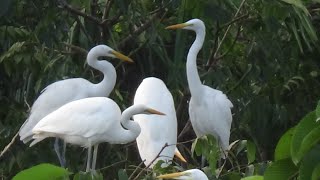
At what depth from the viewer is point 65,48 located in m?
5.04

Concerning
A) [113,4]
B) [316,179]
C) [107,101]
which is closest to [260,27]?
[113,4]

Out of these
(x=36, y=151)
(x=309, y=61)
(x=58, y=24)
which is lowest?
(x=36, y=151)

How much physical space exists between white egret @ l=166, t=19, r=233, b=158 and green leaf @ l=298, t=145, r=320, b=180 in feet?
9.44

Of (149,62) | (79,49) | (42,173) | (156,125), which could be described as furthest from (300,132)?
(149,62)

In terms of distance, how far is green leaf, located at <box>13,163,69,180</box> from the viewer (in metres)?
2.11

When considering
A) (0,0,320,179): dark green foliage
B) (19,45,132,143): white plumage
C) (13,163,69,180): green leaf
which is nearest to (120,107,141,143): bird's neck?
(0,0,320,179): dark green foliage

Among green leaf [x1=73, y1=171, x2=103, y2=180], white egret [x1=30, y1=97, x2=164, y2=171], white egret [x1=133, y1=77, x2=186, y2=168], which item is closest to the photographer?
green leaf [x1=73, y1=171, x2=103, y2=180]

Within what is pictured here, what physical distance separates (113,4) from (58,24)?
1.30 ft

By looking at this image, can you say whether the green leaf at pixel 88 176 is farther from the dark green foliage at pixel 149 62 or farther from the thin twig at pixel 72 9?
the thin twig at pixel 72 9

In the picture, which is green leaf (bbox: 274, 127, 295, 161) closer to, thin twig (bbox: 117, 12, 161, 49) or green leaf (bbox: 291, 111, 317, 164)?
green leaf (bbox: 291, 111, 317, 164)

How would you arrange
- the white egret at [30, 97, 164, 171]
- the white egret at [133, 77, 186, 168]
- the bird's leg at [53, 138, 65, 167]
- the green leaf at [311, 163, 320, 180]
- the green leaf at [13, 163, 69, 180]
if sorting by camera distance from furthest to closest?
the bird's leg at [53, 138, 65, 167]
the white egret at [133, 77, 186, 168]
the white egret at [30, 97, 164, 171]
the green leaf at [13, 163, 69, 180]
the green leaf at [311, 163, 320, 180]

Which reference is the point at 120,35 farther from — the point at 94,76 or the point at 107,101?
the point at 107,101

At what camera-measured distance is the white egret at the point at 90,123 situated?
13.2 feet

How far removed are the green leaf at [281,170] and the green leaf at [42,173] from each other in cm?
54
